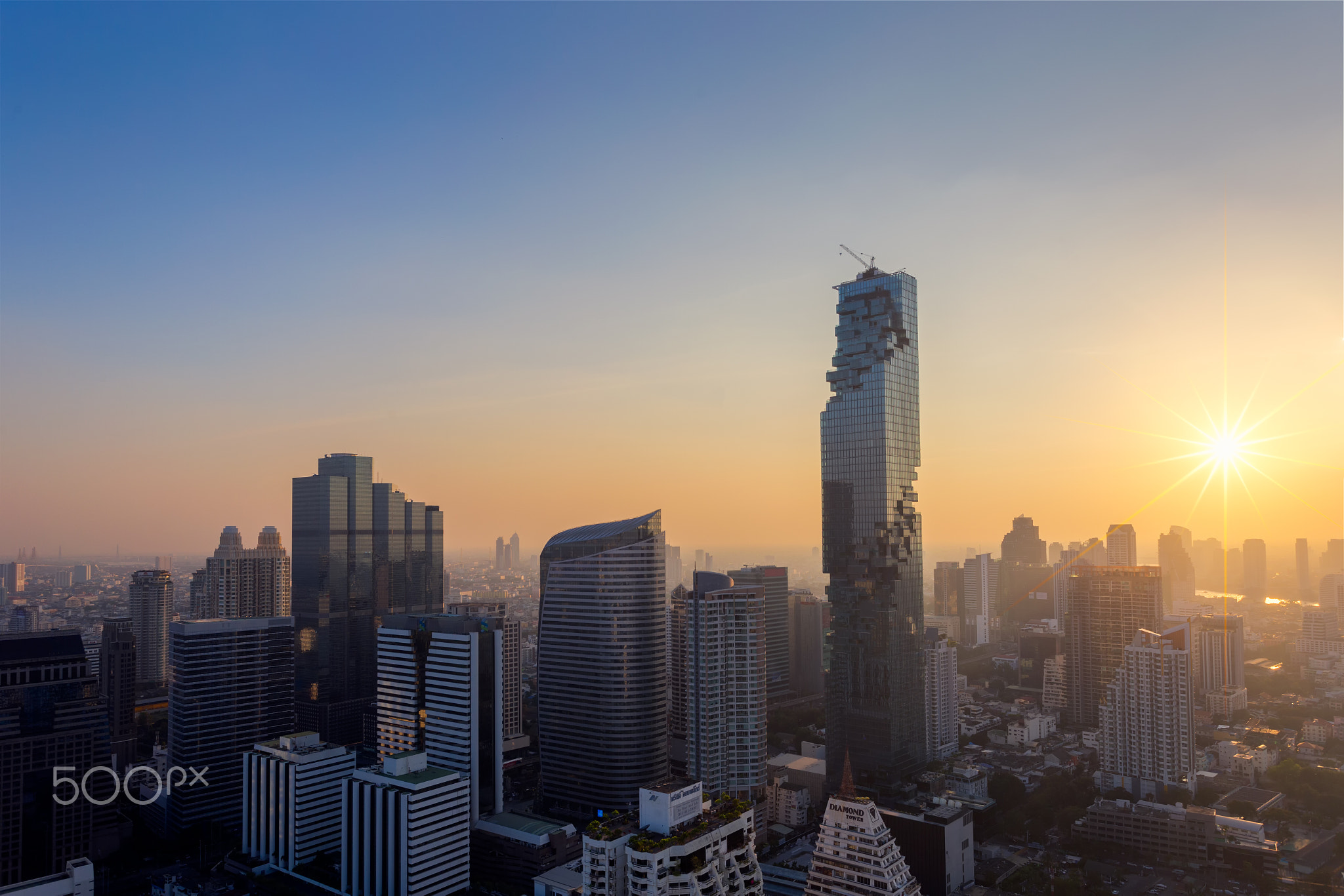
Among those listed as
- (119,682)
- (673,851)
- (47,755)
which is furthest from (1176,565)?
(47,755)

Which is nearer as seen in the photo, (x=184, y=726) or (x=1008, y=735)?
(x=184, y=726)

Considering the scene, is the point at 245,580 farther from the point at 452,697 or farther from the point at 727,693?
the point at 727,693

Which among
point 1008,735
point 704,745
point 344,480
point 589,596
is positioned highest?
point 344,480

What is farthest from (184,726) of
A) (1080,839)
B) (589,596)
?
(1080,839)

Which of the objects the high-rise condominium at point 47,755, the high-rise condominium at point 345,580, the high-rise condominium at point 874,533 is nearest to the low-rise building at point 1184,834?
the high-rise condominium at point 874,533

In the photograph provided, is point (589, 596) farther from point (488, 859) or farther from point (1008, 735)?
point (1008, 735)

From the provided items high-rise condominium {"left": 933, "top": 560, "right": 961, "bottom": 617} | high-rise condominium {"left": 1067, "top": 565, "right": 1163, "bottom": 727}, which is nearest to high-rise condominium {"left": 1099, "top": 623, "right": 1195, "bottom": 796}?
high-rise condominium {"left": 1067, "top": 565, "right": 1163, "bottom": 727}

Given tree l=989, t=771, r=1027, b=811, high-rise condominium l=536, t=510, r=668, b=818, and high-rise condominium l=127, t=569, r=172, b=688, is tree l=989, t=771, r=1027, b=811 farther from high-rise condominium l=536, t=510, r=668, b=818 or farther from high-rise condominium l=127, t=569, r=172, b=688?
high-rise condominium l=127, t=569, r=172, b=688
